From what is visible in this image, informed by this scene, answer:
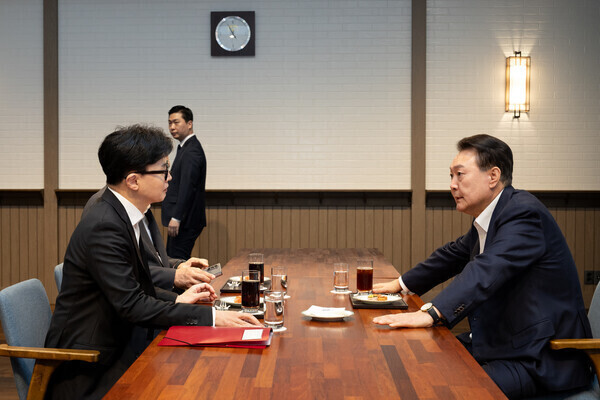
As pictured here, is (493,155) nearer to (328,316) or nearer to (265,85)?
(328,316)

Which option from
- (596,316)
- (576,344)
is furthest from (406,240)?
(576,344)

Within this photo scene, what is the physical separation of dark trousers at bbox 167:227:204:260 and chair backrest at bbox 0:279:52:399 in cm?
274

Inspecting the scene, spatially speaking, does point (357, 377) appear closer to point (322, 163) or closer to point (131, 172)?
point (131, 172)

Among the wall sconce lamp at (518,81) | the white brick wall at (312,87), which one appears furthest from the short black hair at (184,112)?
the wall sconce lamp at (518,81)

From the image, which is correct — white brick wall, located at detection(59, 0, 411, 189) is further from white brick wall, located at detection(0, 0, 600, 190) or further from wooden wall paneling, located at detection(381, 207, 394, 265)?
wooden wall paneling, located at detection(381, 207, 394, 265)

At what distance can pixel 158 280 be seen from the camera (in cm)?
286

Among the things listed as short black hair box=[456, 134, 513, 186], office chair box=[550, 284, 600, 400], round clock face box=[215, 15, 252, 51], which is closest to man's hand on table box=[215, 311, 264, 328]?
office chair box=[550, 284, 600, 400]

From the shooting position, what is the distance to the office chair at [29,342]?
1867 mm

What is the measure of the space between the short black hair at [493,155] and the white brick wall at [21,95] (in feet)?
15.4

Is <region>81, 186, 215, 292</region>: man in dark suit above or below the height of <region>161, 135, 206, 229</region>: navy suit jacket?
below

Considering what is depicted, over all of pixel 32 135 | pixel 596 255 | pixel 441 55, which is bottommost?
pixel 596 255

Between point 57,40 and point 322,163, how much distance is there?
2.71 metres

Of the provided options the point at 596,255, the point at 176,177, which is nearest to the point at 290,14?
the point at 176,177

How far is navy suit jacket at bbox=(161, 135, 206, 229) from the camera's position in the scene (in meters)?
5.01
